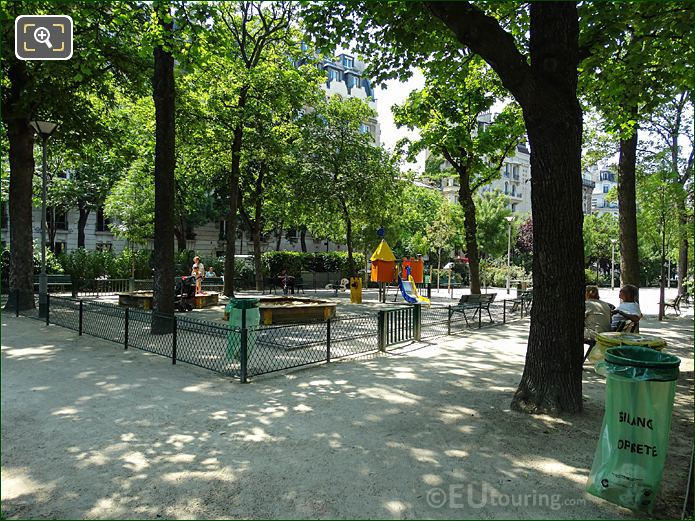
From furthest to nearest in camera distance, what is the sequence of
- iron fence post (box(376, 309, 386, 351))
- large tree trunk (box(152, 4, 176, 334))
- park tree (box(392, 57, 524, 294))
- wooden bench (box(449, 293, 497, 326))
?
park tree (box(392, 57, 524, 294)) < wooden bench (box(449, 293, 497, 326)) < large tree trunk (box(152, 4, 176, 334)) < iron fence post (box(376, 309, 386, 351))

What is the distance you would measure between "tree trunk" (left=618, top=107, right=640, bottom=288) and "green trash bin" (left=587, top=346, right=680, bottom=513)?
10198 millimetres

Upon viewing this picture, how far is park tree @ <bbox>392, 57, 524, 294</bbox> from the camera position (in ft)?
57.8

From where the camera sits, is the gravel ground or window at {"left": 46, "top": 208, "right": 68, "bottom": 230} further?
window at {"left": 46, "top": 208, "right": 68, "bottom": 230}

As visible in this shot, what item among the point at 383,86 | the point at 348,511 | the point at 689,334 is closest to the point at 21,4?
the point at 383,86

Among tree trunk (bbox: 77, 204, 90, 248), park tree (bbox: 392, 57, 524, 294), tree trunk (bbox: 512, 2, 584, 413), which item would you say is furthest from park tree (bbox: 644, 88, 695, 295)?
tree trunk (bbox: 77, 204, 90, 248)

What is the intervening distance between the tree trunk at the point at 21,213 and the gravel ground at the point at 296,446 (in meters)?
8.95

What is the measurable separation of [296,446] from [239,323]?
14.8 ft

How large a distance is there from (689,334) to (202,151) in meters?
19.9

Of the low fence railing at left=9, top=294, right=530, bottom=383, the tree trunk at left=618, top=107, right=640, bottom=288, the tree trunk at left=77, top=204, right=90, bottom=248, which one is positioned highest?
the tree trunk at left=77, top=204, right=90, bottom=248

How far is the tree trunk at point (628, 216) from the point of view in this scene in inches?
515

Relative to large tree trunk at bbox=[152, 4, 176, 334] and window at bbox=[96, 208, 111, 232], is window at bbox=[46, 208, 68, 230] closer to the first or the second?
window at bbox=[96, 208, 111, 232]

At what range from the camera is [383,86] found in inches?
430

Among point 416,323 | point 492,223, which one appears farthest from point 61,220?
point 416,323

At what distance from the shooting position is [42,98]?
15281 millimetres
